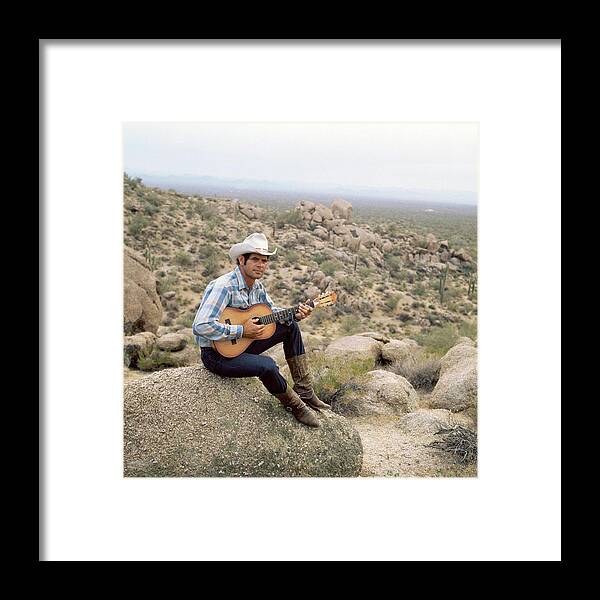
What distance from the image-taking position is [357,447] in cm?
761

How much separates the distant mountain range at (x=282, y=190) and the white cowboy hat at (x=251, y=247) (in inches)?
35.2

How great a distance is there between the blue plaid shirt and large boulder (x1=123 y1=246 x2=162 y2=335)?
81 cm

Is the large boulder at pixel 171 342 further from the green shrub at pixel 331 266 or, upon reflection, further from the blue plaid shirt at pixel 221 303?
the green shrub at pixel 331 266

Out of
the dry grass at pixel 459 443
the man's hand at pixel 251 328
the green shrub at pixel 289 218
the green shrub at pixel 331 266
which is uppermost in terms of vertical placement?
the green shrub at pixel 289 218

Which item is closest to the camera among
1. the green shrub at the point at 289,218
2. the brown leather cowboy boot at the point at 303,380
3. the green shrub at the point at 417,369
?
the brown leather cowboy boot at the point at 303,380

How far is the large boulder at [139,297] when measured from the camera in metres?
7.73

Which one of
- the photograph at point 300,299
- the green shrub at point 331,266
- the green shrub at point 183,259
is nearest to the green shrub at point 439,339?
the photograph at point 300,299

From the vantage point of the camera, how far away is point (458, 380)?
26.4ft

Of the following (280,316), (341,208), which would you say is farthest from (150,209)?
(341,208)

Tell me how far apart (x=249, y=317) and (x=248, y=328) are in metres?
0.10
